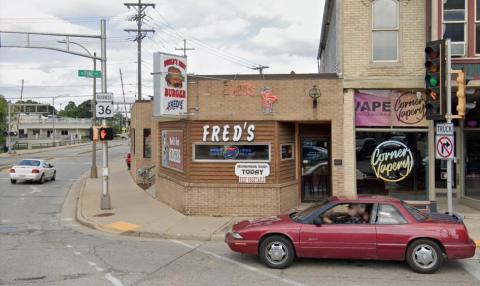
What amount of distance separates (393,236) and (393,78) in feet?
22.4

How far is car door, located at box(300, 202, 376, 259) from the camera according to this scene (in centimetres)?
863

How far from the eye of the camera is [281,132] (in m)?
14.8

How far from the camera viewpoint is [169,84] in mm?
13898

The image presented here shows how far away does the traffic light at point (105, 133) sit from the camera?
1648 cm

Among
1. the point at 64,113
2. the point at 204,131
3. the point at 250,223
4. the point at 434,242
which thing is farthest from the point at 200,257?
the point at 64,113

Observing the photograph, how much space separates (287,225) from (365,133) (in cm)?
659

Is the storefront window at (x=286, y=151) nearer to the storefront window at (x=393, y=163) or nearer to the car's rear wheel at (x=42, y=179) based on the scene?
the storefront window at (x=393, y=163)

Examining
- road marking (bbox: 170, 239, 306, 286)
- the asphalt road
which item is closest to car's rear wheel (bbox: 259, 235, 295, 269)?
the asphalt road

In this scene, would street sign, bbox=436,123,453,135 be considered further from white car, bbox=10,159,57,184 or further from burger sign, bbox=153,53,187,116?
white car, bbox=10,159,57,184

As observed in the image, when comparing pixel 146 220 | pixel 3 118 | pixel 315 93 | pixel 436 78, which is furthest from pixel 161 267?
pixel 3 118

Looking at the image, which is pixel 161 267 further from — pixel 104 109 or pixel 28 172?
pixel 28 172

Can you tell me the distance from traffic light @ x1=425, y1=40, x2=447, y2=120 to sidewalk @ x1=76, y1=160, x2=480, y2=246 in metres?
3.07

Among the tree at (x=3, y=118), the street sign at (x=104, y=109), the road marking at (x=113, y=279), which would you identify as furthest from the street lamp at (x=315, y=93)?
the tree at (x=3, y=118)

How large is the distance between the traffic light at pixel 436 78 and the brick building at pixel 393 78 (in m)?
3.20
